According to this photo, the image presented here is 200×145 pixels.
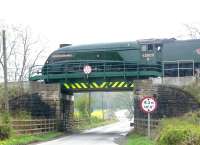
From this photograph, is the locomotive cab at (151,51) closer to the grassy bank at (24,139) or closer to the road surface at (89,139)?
the road surface at (89,139)

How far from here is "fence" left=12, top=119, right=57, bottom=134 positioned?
33969mm

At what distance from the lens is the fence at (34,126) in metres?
34.0

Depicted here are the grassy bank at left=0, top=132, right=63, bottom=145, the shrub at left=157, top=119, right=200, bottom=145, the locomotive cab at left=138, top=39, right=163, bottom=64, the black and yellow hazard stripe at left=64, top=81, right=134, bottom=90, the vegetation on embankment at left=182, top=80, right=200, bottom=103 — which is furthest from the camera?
the black and yellow hazard stripe at left=64, top=81, right=134, bottom=90

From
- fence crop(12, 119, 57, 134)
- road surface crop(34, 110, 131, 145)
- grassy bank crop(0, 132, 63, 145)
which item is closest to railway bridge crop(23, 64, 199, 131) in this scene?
fence crop(12, 119, 57, 134)

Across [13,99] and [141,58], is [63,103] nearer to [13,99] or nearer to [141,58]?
[13,99]

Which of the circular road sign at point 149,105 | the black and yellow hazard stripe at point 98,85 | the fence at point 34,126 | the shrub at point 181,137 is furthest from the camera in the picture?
the black and yellow hazard stripe at point 98,85

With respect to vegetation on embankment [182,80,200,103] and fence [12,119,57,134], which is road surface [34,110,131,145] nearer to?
fence [12,119,57,134]

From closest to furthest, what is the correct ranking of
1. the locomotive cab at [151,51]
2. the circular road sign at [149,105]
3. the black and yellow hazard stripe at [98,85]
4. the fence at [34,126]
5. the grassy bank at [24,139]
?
the circular road sign at [149,105]
the grassy bank at [24,139]
the fence at [34,126]
the locomotive cab at [151,51]
the black and yellow hazard stripe at [98,85]

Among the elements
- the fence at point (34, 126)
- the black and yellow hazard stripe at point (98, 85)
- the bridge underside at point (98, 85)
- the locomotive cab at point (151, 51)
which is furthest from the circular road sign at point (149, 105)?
the black and yellow hazard stripe at point (98, 85)

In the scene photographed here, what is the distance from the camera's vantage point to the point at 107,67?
4175 centimetres

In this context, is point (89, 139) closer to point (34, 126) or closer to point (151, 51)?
point (34, 126)

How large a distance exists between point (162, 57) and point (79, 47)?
7.71 meters

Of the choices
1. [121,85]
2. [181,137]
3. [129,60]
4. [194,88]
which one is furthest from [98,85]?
[181,137]

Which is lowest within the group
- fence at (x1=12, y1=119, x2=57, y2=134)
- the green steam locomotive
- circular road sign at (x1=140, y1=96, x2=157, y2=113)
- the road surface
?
the road surface
